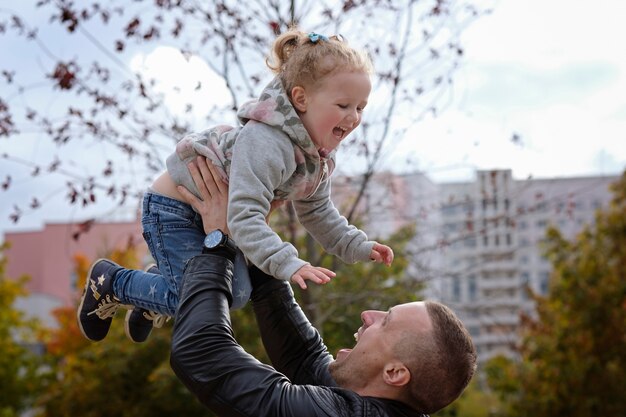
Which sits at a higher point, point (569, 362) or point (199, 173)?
point (569, 362)

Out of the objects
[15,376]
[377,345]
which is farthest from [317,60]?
[15,376]

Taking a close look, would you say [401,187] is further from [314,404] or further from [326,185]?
[314,404]

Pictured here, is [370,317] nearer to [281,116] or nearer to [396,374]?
[396,374]

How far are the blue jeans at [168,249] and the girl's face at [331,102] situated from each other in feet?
1.63

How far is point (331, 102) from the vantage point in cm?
290

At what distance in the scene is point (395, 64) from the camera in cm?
736

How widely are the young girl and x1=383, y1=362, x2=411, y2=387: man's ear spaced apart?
1.31ft

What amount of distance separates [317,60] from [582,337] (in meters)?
12.2

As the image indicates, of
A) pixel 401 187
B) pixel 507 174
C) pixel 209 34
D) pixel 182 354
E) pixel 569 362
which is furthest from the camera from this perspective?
pixel 569 362

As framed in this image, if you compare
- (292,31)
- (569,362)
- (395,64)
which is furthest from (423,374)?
(569,362)

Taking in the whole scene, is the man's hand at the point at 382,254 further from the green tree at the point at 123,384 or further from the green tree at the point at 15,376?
the green tree at the point at 15,376

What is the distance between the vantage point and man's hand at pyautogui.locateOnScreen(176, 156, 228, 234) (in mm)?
2928

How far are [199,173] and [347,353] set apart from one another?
76 centimetres

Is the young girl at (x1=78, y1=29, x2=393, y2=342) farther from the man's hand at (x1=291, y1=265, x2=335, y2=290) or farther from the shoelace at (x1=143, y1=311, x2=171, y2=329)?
the shoelace at (x1=143, y1=311, x2=171, y2=329)
